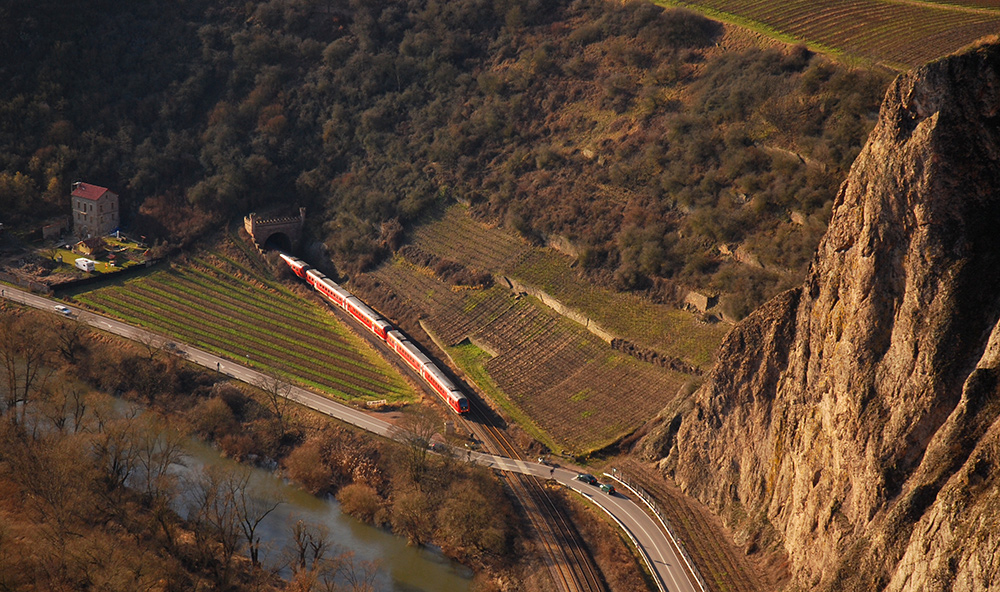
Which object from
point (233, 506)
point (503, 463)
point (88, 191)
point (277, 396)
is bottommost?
point (277, 396)

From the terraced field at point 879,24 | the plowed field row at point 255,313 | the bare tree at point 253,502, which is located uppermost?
the terraced field at point 879,24

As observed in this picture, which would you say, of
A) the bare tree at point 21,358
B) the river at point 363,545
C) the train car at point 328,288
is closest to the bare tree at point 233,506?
the river at point 363,545

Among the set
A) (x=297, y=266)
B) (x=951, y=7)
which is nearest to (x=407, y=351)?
(x=297, y=266)

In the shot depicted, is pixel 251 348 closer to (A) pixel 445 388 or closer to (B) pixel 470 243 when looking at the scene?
(A) pixel 445 388

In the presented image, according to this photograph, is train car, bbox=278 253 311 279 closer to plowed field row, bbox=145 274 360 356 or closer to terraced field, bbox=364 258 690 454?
plowed field row, bbox=145 274 360 356

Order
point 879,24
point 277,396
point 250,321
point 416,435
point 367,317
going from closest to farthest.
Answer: point 416,435 < point 277,396 < point 367,317 < point 250,321 < point 879,24

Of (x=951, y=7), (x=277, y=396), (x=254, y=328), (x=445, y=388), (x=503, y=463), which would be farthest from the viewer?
(x=951, y=7)

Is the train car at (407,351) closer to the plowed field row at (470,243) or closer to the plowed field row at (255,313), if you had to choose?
the plowed field row at (255,313)
